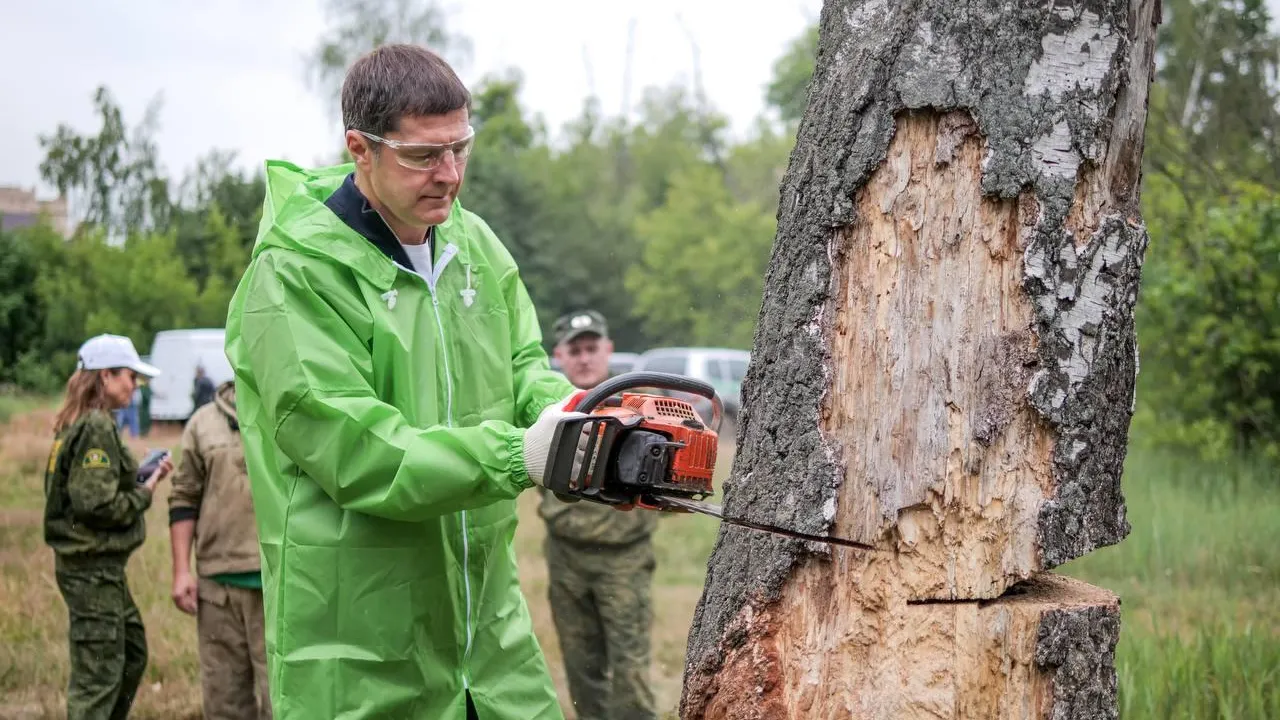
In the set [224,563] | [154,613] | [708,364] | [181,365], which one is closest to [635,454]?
[224,563]

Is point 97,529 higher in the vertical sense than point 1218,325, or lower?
lower

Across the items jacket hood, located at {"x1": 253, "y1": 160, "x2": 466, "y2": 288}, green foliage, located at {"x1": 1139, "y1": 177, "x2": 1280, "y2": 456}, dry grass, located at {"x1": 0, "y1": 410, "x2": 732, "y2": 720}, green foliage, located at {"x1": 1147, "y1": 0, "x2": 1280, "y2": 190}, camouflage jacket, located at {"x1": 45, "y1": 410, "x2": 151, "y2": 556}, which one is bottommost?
dry grass, located at {"x1": 0, "y1": 410, "x2": 732, "y2": 720}

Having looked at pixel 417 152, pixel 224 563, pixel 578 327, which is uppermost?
pixel 578 327

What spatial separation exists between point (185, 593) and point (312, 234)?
2.89m

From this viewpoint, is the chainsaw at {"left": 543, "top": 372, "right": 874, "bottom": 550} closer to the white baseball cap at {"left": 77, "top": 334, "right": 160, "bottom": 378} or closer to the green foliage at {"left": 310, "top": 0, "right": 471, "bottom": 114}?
the white baseball cap at {"left": 77, "top": 334, "right": 160, "bottom": 378}

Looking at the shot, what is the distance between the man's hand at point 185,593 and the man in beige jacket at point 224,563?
0.53 feet

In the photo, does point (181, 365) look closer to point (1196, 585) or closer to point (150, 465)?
point (150, 465)

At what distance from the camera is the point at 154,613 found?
660 centimetres

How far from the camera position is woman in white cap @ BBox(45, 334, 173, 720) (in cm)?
476

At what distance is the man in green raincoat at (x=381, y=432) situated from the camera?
2314 mm

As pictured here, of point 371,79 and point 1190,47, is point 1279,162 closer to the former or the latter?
point 1190,47

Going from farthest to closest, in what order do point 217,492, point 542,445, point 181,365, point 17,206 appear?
1. point 17,206
2. point 181,365
3. point 217,492
4. point 542,445

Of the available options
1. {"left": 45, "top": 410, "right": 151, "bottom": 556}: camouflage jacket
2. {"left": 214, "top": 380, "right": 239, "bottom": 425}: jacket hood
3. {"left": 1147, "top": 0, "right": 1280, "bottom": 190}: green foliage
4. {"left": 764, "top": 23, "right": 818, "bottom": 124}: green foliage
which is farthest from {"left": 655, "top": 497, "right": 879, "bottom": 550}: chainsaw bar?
{"left": 764, "top": 23, "right": 818, "bottom": 124}: green foliage

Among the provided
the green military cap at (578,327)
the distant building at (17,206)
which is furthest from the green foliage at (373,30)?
the green military cap at (578,327)
